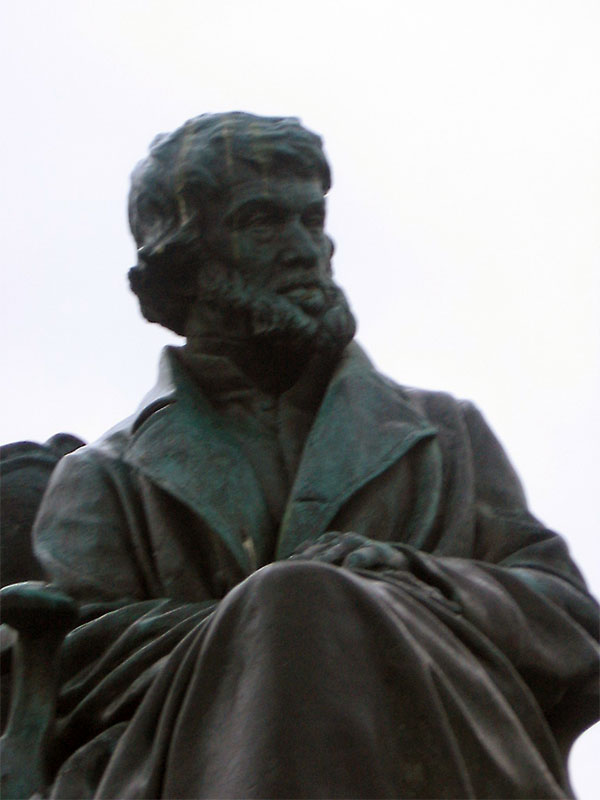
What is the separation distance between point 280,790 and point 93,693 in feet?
5.01

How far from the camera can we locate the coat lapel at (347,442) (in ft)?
34.5

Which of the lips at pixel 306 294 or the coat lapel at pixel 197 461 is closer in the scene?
the coat lapel at pixel 197 461

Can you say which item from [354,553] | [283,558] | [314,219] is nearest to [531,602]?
[354,553]

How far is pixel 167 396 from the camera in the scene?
1107 cm

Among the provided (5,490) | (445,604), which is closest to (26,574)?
(5,490)

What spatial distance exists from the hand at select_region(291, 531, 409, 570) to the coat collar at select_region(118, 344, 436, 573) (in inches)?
14.2

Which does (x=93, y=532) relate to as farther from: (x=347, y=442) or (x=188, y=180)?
(x=188, y=180)

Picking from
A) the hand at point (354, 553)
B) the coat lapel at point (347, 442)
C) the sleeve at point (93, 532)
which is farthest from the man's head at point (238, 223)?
the hand at point (354, 553)

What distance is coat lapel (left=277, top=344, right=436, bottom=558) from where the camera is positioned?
414 inches

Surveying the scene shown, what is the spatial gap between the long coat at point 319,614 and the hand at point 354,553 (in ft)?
0.27

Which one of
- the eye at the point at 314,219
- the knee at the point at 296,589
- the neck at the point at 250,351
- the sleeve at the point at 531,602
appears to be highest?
the eye at the point at 314,219

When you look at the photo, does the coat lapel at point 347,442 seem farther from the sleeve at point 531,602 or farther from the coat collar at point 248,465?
the sleeve at point 531,602

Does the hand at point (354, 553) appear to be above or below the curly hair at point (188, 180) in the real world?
below

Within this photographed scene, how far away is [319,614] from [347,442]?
5.58ft
